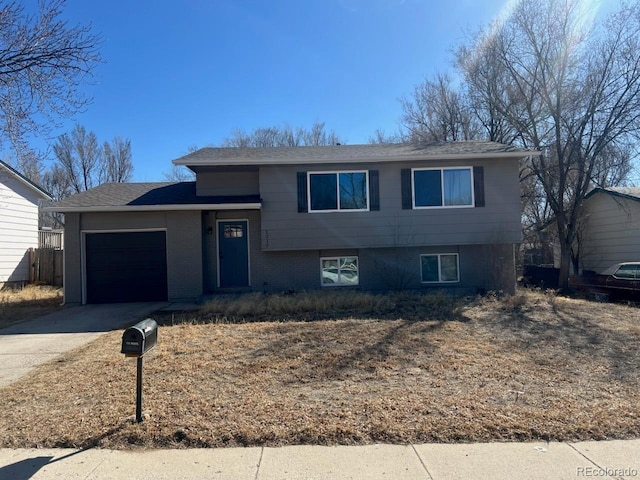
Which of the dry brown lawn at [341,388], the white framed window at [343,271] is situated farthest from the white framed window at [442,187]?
the dry brown lawn at [341,388]

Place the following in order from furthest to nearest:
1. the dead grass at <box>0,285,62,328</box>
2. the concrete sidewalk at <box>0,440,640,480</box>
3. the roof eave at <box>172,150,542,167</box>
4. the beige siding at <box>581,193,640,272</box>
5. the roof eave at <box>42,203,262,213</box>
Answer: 1. the beige siding at <box>581,193,640,272</box>
2. the roof eave at <box>172,150,542,167</box>
3. the roof eave at <box>42,203,262,213</box>
4. the dead grass at <box>0,285,62,328</box>
5. the concrete sidewalk at <box>0,440,640,480</box>

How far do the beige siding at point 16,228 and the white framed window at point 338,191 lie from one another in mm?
11433

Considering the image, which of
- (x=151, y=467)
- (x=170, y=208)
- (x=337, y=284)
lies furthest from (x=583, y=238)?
(x=151, y=467)

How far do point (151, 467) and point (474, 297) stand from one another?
10.4 meters

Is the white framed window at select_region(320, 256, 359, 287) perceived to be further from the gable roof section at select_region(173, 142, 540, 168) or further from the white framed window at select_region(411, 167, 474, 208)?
the gable roof section at select_region(173, 142, 540, 168)

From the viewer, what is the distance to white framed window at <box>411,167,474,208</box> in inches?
519

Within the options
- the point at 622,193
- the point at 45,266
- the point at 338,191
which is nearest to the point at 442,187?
the point at 338,191

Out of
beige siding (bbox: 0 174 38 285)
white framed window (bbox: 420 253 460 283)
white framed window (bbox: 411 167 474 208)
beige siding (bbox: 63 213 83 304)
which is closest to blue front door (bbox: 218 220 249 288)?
beige siding (bbox: 63 213 83 304)

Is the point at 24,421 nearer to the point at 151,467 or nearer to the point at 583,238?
the point at 151,467

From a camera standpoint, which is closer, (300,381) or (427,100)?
(300,381)

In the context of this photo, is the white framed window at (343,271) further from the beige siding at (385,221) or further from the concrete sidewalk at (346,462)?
the concrete sidewalk at (346,462)

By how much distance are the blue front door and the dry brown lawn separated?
494cm

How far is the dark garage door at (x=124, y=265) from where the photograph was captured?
13.2 metres

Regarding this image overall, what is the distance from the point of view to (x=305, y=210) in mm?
13016
